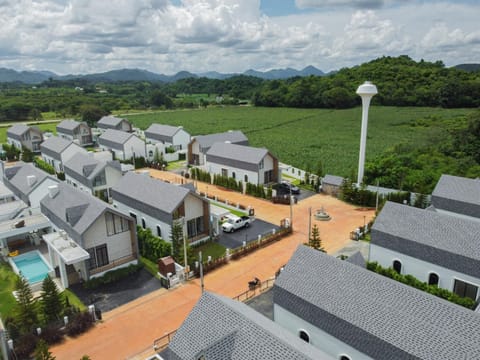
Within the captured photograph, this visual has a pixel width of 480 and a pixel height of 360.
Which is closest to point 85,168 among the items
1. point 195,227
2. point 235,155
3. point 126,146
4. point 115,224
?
point 115,224

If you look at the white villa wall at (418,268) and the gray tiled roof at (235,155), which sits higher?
the gray tiled roof at (235,155)

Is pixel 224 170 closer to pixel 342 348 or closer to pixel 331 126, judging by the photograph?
pixel 342 348

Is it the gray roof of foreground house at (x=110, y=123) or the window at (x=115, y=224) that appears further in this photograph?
the gray roof of foreground house at (x=110, y=123)

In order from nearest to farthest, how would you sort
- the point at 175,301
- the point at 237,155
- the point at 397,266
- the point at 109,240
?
the point at 175,301 < the point at 397,266 < the point at 109,240 < the point at 237,155

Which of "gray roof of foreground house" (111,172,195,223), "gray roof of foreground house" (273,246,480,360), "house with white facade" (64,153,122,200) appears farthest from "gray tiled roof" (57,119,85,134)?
"gray roof of foreground house" (273,246,480,360)

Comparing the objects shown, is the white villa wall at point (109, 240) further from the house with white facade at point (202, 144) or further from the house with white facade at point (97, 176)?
the house with white facade at point (202, 144)

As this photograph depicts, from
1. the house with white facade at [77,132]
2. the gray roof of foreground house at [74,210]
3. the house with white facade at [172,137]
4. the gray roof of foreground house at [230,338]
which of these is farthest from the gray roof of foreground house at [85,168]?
the house with white facade at [77,132]

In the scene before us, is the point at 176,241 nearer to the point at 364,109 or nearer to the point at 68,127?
the point at 364,109
